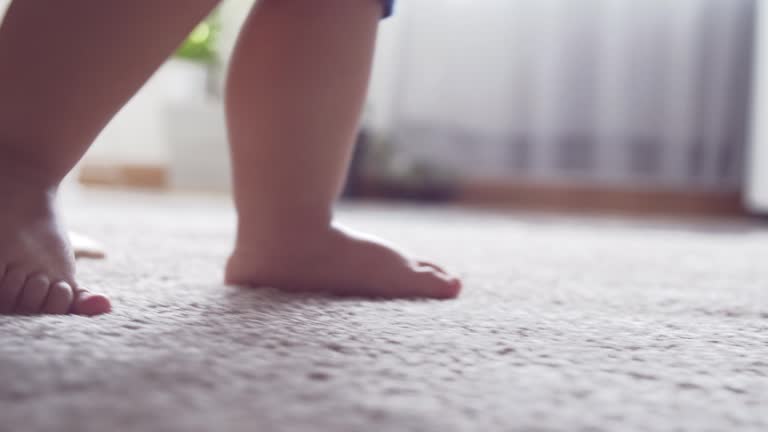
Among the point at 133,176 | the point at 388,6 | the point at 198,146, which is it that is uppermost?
the point at 388,6

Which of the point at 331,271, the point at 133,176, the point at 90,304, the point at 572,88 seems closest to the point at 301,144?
the point at 331,271

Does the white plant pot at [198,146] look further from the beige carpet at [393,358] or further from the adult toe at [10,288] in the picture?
the adult toe at [10,288]

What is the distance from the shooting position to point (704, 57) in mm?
A: 2057

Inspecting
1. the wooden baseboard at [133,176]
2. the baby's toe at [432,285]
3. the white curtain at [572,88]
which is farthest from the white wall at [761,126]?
the wooden baseboard at [133,176]

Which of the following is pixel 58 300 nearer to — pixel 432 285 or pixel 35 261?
pixel 35 261

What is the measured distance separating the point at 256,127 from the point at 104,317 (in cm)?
21

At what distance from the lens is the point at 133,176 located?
274cm

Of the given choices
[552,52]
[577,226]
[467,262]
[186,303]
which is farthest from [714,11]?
[186,303]

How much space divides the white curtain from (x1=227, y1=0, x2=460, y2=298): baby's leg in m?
1.62

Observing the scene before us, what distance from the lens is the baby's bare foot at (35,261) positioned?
45 centimetres

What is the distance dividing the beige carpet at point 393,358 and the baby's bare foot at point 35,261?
0.03 metres

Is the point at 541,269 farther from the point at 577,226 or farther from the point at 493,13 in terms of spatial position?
the point at 493,13

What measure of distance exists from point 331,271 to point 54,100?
0.23 m

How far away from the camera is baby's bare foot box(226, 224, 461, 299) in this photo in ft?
2.00
